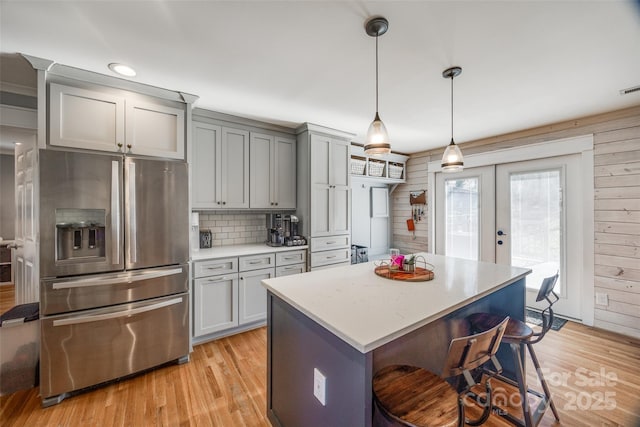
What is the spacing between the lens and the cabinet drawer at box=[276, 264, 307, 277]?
10.2 ft

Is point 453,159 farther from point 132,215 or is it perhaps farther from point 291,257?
point 132,215

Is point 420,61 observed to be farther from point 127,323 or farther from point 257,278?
point 127,323

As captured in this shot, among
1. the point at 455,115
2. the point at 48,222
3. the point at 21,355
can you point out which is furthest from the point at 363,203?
the point at 21,355

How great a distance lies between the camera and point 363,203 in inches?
185

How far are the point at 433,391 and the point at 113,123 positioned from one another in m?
2.79

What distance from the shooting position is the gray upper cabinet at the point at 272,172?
3.21 m

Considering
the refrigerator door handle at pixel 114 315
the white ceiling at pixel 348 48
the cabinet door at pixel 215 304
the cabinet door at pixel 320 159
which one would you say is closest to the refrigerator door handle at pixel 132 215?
the refrigerator door handle at pixel 114 315

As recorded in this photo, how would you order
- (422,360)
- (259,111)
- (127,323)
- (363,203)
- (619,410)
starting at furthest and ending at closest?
(363,203), (259,111), (127,323), (619,410), (422,360)

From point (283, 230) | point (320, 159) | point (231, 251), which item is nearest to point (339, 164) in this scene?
point (320, 159)

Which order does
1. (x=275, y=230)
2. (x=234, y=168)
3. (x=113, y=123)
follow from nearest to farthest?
(x=113, y=123)
(x=234, y=168)
(x=275, y=230)

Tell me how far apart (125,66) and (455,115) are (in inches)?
123

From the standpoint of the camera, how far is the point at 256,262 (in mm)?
2953

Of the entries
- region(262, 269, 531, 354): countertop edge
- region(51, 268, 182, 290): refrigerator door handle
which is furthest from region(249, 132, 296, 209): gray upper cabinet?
region(262, 269, 531, 354): countertop edge

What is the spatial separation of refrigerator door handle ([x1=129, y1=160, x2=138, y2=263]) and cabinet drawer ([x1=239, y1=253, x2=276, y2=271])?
98cm
